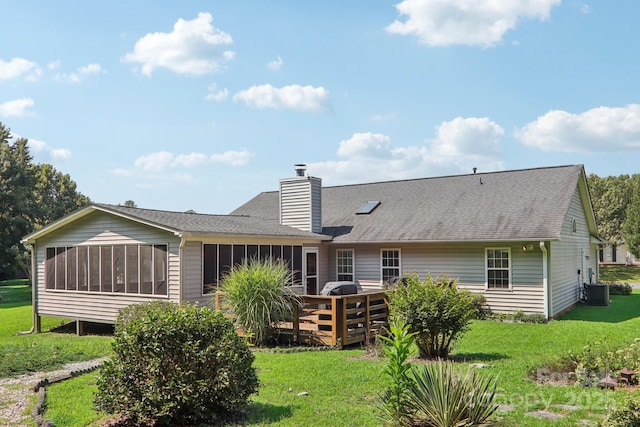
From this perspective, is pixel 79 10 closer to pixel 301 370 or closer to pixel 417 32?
pixel 417 32

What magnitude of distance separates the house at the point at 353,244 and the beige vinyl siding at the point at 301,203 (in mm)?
39

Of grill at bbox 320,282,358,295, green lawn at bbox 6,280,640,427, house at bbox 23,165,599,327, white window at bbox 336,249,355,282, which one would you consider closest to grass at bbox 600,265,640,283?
house at bbox 23,165,599,327

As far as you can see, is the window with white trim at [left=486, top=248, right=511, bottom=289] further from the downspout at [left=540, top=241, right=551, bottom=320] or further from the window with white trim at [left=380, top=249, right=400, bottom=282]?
the window with white trim at [left=380, top=249, right=400, bottom=282]

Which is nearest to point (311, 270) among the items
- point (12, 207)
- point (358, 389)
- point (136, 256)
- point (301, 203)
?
point (301, 203)

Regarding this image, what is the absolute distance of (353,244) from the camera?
60.2 feet

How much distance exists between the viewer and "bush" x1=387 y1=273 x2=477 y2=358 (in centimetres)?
873

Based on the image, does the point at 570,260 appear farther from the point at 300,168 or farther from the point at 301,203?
the point at 300,168

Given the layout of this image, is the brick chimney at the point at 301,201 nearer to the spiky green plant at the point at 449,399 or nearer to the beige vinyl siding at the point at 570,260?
the beige vinyl siding at the point at 570,260

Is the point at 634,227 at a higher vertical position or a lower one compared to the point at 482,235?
higher

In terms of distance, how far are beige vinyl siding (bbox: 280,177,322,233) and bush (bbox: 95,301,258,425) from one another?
1290 centimetres

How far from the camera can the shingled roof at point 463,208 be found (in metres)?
15.6

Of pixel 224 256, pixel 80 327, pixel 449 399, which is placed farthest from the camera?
pixel 80 327

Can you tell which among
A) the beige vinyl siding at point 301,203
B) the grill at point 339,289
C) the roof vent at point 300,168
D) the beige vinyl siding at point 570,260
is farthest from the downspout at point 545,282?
the roof vent at point 300,168

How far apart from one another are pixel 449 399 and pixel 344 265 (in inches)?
548
